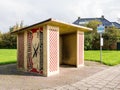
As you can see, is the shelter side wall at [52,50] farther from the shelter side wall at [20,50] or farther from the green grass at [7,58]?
the green grass at [7,58]

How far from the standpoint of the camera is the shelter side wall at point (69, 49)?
37.1 ft

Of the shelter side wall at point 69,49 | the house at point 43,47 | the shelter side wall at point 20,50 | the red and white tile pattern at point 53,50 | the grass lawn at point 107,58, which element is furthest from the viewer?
the grass lawn at point 107,58

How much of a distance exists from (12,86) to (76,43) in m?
5.53

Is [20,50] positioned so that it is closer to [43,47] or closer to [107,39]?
[43,47]

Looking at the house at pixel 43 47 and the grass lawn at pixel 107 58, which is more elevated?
the house at pixel 43 47

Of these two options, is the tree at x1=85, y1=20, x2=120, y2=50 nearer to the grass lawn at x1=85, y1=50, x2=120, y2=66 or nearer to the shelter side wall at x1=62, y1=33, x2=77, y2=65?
the grass lawn at x1=85, y1=50, x2=120, y2=66

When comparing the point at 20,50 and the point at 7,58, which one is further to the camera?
the point at 7,58

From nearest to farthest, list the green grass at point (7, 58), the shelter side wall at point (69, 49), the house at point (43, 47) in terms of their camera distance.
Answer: the house at point (43, 47) < the shelter side wall at point (69, 49) < the green grass at point (7, 58)

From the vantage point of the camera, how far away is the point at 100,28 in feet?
43.8

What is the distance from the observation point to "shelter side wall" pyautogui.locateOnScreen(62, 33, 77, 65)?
1132 centimetres

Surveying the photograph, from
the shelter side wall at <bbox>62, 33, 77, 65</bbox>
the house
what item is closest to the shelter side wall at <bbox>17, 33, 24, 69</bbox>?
the house

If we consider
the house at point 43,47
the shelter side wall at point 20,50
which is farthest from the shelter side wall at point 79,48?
the shelter side wall at point 20,50

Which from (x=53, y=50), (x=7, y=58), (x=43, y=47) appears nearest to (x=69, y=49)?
(x=53, y=50)

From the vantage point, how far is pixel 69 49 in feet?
38.6
